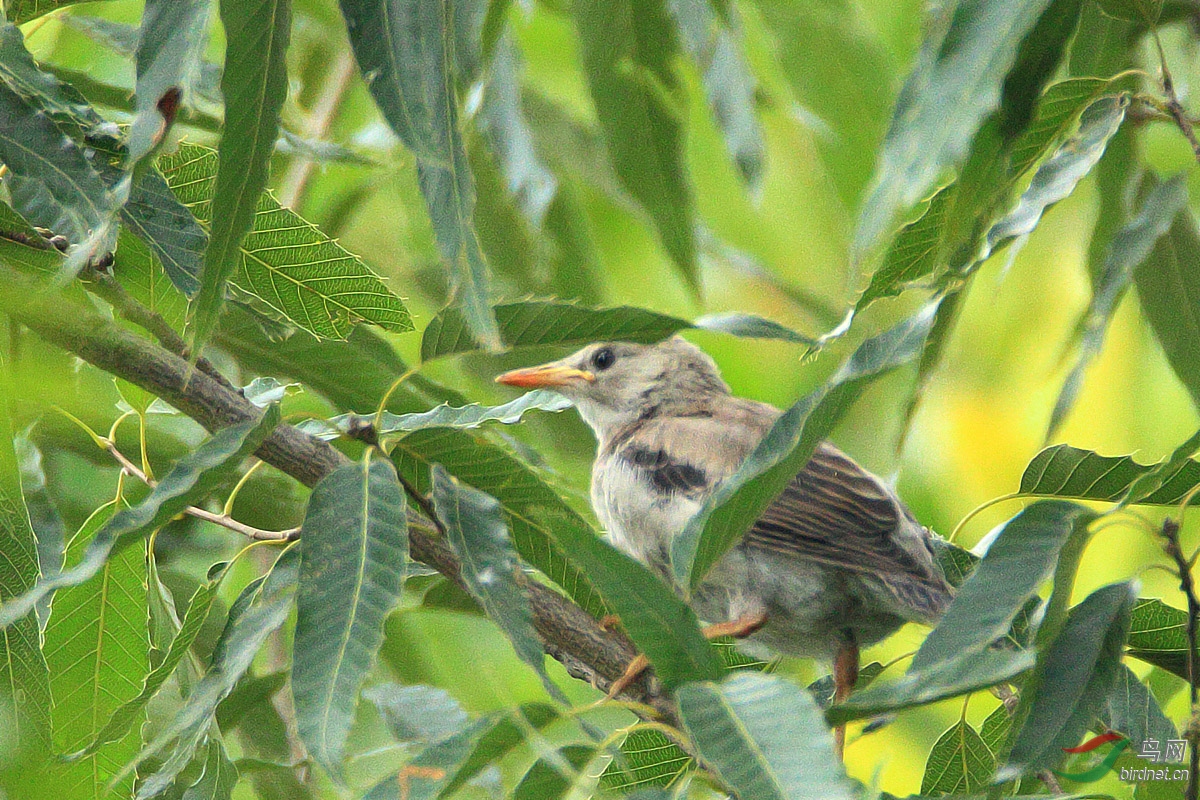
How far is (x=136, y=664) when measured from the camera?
2178 mm

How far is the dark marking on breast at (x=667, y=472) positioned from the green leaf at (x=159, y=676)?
119 centimetres

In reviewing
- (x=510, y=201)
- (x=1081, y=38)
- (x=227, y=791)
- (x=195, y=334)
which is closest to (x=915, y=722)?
(x=510, y=201)

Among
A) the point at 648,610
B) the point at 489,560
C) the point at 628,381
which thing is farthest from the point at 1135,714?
the point at 628,381

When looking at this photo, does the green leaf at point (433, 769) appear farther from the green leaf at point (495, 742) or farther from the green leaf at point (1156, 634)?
the green leaf at point (1156, 634)

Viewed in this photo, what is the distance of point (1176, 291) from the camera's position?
247 cm

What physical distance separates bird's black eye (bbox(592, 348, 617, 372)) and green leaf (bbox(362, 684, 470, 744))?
192 cm

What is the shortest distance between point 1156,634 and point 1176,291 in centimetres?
75

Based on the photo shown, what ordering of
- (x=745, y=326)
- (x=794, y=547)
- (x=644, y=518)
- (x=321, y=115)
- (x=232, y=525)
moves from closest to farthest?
(x=745, y=326) < (x=232, y=525) < (x=794, y=547) < (x=644, y=518) < (x=321, y=115)

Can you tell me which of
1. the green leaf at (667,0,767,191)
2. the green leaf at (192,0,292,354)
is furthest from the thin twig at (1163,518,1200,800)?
the green leaf at (667,0,767,191)

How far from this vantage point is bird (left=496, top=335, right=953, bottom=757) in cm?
274

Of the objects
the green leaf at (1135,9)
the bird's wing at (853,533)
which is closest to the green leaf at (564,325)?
the green leaf at (1135,9)

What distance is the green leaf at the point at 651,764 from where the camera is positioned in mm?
2191

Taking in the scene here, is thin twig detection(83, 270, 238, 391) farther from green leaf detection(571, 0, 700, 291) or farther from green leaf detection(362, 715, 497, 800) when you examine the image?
green leaf detection(571, 0, 700, 291)

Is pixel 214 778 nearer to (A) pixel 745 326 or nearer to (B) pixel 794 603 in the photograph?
(A) pixel 745 326
